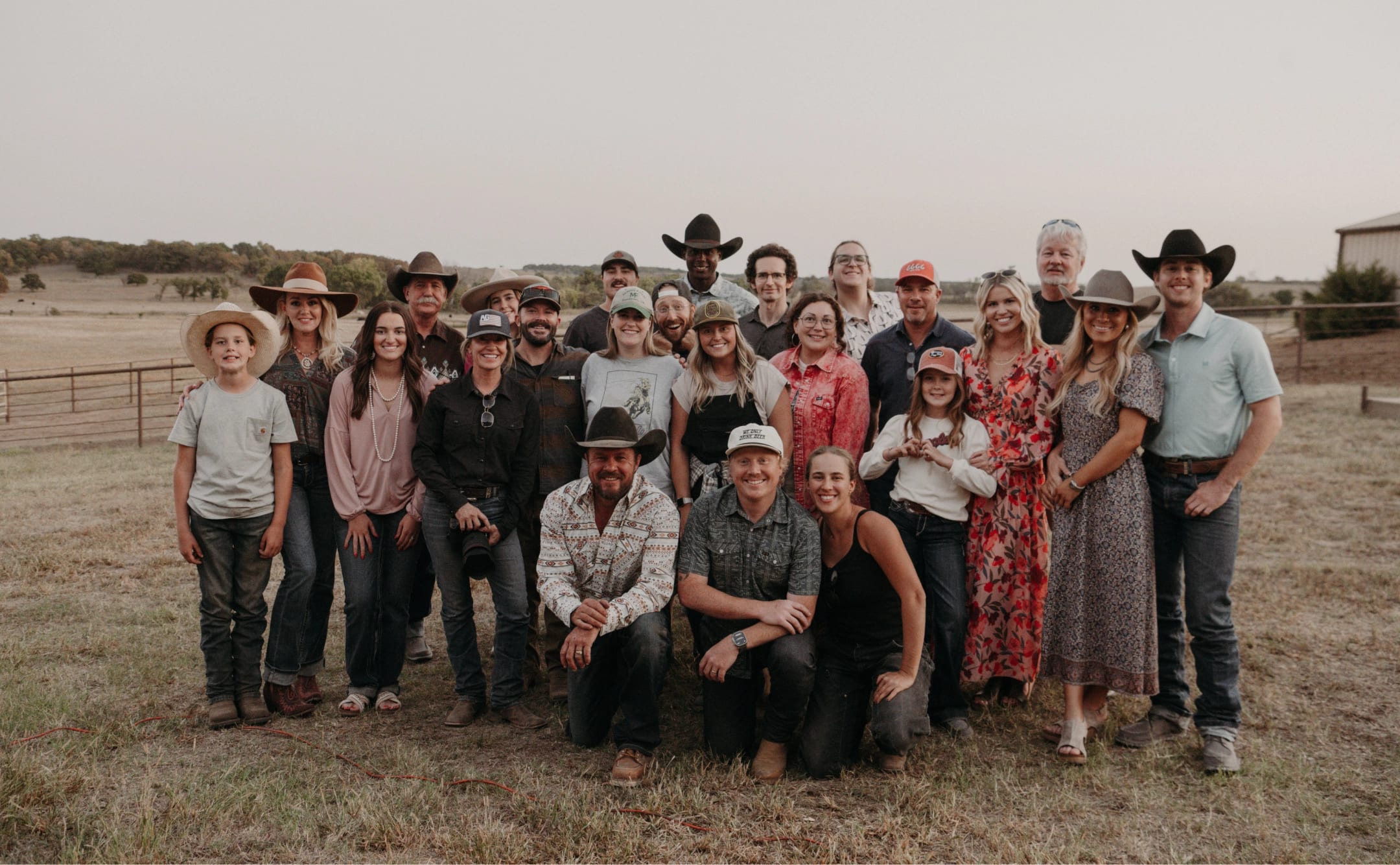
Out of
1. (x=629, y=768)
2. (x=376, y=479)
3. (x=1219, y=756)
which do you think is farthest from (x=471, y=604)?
(x=1219, y=756)

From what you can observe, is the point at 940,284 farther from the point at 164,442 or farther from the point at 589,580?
the point at 164,442

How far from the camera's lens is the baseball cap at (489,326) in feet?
14.6

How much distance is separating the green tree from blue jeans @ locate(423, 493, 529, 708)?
1064 inches

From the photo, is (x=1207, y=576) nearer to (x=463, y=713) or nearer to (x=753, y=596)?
(x=753, y=596)

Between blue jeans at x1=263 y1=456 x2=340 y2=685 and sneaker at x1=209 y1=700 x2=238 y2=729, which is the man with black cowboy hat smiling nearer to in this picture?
blue jeans at x1=263 y1=456 x2=340 y2=685

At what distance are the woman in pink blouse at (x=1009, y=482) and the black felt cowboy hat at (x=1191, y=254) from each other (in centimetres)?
56

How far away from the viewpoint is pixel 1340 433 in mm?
12805

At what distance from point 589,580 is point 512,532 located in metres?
0.58

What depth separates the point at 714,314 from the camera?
446 centimetres

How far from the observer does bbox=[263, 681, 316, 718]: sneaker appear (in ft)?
15.2

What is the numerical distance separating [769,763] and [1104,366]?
235cm

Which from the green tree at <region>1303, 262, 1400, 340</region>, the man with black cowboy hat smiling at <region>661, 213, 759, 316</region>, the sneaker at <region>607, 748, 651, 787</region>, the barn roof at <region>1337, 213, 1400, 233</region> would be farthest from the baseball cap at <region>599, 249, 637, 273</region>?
the barn roof at <region>1337, 213, 1400, 233</region>

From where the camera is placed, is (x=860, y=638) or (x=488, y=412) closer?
(x=860, y=638)

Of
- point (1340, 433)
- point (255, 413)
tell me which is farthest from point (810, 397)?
point (1340, 433)
